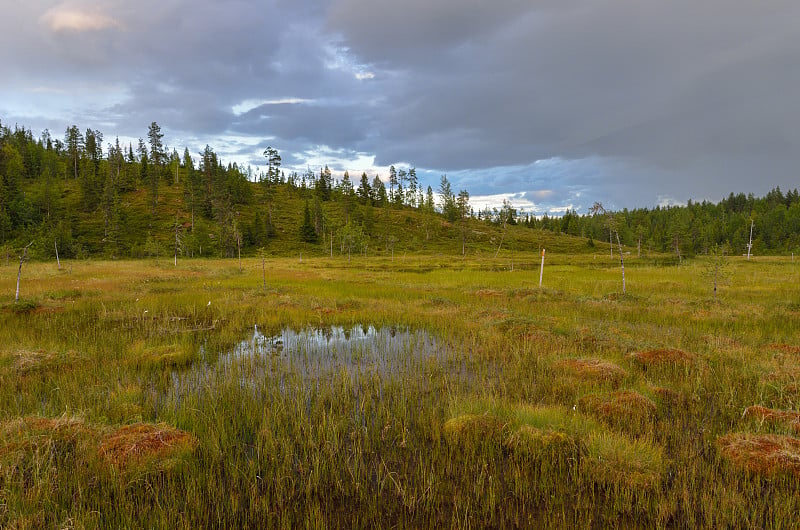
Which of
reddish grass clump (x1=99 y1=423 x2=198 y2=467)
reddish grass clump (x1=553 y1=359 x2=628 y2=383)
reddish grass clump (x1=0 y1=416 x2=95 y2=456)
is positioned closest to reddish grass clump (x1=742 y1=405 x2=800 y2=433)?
reddish grass clump (x1=553 y1=359 x2=628 y2=383)

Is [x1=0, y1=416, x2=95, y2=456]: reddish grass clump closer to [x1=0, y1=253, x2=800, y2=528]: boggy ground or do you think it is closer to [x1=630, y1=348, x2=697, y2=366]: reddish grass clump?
[x1=0, y1=253, x2=800, y2=528]: boggy ground

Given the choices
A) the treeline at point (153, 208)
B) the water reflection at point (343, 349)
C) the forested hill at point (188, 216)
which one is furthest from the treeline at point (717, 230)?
the water reflection at point (343, 349)

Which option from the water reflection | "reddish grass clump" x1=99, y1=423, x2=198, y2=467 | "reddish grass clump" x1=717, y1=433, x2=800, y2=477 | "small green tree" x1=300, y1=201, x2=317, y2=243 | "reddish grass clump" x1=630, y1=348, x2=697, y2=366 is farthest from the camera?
"small green tree" x1=300, y1=201, x2=317, y2=243

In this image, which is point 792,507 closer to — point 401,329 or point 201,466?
point 201,466

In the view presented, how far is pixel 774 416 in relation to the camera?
21.1 feet

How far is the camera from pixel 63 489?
4629mm

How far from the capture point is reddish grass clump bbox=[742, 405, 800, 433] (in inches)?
240

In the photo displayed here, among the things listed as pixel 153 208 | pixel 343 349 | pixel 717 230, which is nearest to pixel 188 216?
pixel 153 208

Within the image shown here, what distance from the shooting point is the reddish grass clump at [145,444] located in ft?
17.1

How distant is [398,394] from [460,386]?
5.05 ft

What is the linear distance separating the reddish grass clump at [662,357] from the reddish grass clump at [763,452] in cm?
417

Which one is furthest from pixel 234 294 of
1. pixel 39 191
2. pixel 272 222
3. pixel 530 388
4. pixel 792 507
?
pixel 39 191

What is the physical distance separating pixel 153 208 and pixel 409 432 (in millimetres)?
114018

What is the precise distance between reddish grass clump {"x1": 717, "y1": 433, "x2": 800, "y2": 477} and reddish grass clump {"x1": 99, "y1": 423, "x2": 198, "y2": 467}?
28.0 ft
